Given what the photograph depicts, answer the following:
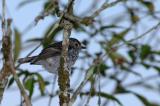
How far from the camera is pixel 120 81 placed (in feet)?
17.2

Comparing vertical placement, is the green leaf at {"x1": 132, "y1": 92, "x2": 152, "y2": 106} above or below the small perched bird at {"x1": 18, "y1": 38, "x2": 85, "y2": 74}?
below

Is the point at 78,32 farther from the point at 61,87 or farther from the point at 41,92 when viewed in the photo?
the point at 61,87

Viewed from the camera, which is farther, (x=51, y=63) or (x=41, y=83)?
(x=51, y=63)

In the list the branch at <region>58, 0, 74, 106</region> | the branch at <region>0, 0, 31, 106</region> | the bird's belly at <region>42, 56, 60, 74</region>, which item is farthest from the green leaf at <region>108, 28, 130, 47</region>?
the branch at <region>0, 0, 31, 106</region>

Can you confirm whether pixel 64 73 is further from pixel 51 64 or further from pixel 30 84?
pixel 51 64

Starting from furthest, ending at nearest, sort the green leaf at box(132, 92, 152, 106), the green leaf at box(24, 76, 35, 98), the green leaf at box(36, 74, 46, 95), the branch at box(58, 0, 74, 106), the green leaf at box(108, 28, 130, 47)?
the green leaf at box(108, 28, 130, 47)
the green leaf at box(132, 92, 152, 106)
the green leaf at box(36, 74, 46, 95)
the green leaf at box(24, 76, 35, 98)
the branch at box(58, 0, 74, 106)

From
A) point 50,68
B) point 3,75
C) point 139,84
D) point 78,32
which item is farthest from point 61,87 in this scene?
point 139,84

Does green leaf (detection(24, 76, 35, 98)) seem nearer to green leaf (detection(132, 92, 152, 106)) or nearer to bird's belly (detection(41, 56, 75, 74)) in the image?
bird's belly (detection(41, 56, 75, 74))

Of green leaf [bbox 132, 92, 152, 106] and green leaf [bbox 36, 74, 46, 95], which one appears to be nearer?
green leaf [bbox 36, 74, 46, 95]

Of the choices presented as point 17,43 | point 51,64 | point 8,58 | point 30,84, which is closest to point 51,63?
point 51,64

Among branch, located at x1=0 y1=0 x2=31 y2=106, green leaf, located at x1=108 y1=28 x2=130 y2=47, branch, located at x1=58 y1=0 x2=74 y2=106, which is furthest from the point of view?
green leaf, located at x1=108 y1=28 x2=130 y2=47

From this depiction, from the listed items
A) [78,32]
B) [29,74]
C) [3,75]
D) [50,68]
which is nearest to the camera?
[3,75]

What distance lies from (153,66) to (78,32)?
752 mm

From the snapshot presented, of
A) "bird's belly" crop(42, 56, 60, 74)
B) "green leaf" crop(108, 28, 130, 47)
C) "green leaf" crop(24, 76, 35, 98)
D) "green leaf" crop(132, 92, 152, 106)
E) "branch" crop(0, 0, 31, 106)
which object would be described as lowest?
"branch" crop(0, 0, 31, 106)
